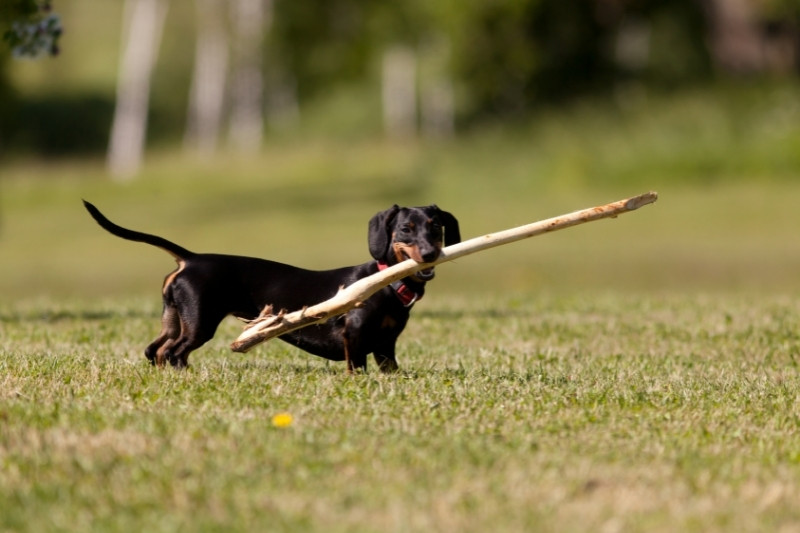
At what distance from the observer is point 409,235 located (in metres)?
7.73

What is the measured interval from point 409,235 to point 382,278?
0.34 metres

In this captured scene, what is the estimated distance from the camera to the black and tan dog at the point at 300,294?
790 centimetres

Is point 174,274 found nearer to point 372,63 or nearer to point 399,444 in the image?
point 399,444

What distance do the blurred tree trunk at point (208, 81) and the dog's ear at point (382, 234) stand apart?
41365mm

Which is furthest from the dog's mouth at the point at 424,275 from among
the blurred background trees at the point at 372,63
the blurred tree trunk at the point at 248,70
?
the blurred tree trunk at the point at 248,70

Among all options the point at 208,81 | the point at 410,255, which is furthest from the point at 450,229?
the point at 208,81

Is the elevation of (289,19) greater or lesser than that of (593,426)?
greater

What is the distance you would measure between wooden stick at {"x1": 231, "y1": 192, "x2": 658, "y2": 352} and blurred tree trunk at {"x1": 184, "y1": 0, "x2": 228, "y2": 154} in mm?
41679

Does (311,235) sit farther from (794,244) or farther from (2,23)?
(2,23)

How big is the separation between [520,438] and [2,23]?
25.4 feet

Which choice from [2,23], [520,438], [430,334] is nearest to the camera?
[520,438]

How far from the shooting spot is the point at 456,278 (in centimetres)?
2083

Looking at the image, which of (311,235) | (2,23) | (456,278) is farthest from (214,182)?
(2,23)

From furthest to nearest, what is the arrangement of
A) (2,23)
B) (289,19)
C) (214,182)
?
(289,19), (214,182), (2,23)
